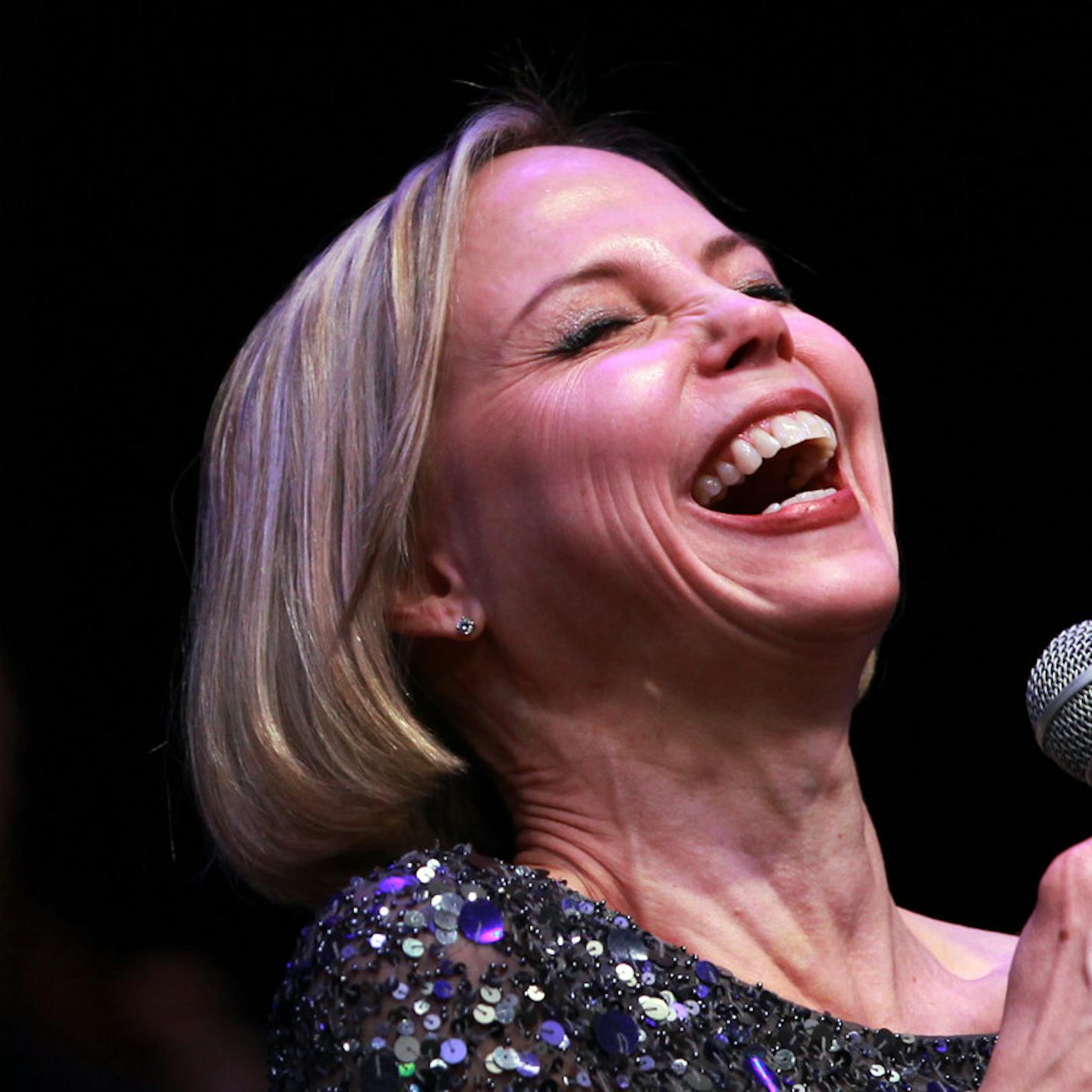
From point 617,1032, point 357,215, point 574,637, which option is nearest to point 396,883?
point 617,1032

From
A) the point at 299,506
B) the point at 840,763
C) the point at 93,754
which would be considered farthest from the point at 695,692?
the point at 93,754

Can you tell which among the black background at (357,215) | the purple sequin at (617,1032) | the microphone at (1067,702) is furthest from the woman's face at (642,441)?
the black background at (357,215)

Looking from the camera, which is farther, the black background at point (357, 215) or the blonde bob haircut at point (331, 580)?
the black background at point (357, 215)

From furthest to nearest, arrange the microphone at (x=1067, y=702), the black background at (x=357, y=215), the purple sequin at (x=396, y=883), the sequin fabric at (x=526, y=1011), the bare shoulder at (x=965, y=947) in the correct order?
the black background at (x=357, y=215)
the bare shoulder at (x=965, y=947)
the purple sequin at (x=396, y=883)
the sequin fabric at (x=526, y=1011)
the microphone at (x=1067, y=702)

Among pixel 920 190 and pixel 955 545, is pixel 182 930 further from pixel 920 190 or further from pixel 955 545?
pixel 920 190

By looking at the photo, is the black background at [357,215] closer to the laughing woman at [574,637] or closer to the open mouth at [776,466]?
the laughing woman at [574,637]

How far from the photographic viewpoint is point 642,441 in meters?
1.82

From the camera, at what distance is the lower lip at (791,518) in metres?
1.83

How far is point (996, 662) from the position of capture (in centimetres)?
279

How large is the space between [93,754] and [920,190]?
1566mm

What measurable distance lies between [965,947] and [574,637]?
2.23ft

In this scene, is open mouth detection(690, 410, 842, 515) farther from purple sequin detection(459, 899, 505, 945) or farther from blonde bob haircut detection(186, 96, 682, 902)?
purple sequin detection(459, 899, 505, 945)

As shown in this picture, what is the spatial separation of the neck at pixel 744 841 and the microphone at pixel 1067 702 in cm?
40

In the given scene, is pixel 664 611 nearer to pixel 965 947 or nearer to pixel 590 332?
pixel 590 332
